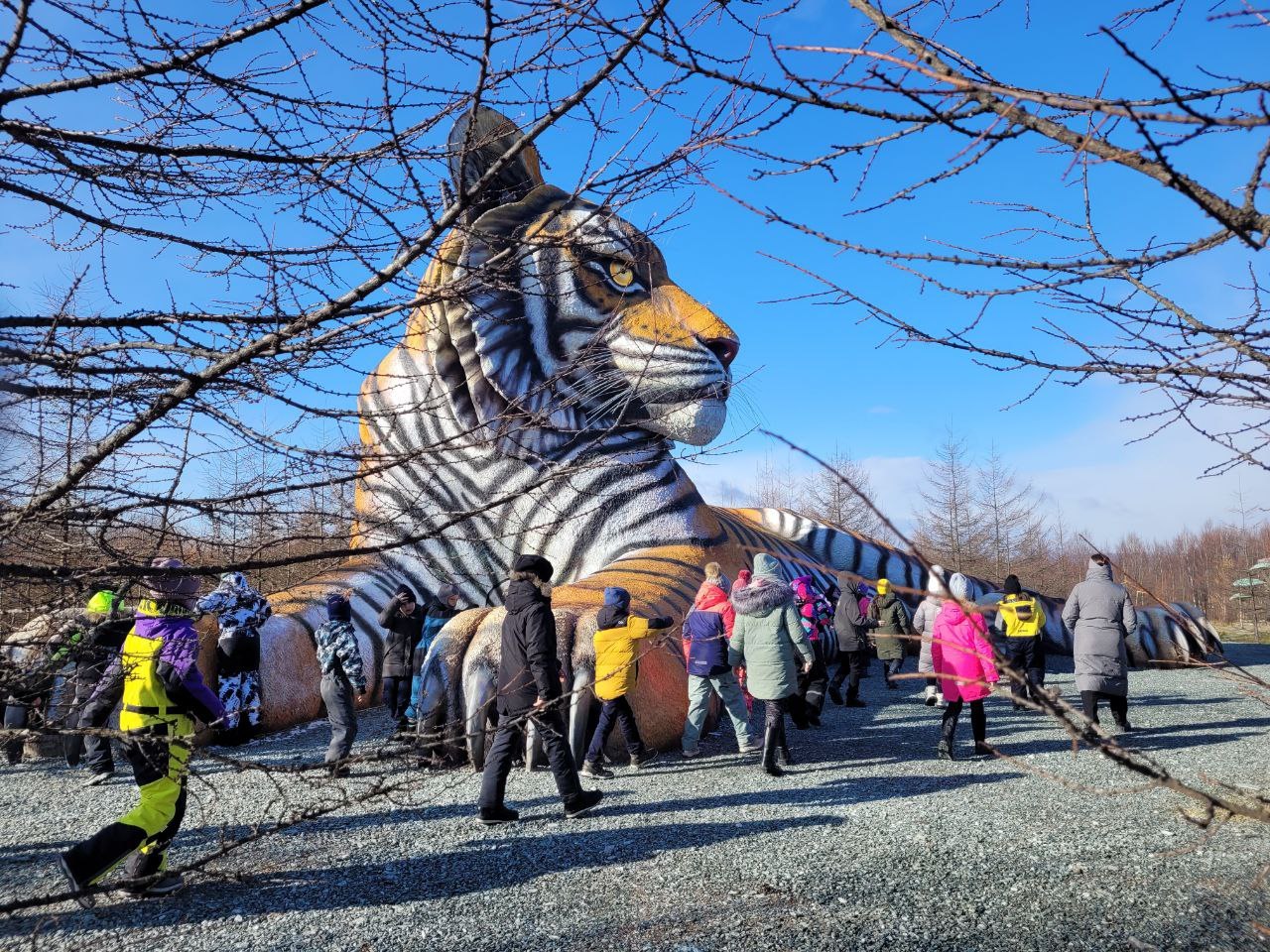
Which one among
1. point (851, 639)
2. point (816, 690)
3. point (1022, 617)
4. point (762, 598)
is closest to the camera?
point (762, 598)

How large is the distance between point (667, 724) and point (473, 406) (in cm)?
279

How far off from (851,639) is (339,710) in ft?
17.3

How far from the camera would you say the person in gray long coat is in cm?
672

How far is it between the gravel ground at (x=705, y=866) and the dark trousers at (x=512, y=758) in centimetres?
15

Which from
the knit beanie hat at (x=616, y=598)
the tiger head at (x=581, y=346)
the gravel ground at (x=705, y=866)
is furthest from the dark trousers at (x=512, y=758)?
the tiger head at (x=581, y=346)

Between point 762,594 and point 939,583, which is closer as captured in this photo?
point 939,583

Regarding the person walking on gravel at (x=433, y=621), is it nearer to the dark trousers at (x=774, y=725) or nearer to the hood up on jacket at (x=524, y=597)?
the hood up on jacket at (x=524, y=597)

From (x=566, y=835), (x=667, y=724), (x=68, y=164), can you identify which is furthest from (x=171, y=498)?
(x=667, y=724)

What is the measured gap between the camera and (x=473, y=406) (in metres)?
6.57

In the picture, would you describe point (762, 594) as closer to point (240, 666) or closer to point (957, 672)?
point (957, 672)

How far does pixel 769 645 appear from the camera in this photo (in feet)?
19.6

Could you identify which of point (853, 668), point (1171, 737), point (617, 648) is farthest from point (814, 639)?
point (617, 648)

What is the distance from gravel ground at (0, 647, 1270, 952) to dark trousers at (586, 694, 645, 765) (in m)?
0.21

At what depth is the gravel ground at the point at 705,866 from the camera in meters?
3.16
